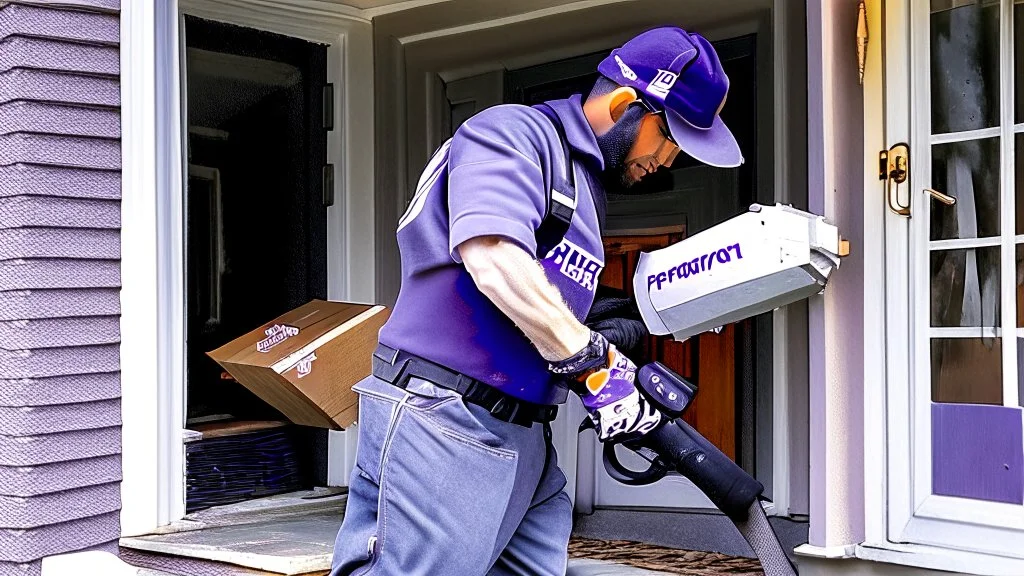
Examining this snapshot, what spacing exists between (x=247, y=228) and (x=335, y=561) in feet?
9.63

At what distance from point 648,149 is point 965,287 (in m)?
0.98

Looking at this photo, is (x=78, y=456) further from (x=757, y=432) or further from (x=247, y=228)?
(x=757, y=432)

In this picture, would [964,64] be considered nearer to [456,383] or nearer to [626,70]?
[626,70]

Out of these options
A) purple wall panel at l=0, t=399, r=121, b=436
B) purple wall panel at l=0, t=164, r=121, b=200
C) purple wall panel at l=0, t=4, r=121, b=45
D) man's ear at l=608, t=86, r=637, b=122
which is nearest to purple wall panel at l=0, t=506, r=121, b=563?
purple wall panel at l=0, t=399, r=121, b=436

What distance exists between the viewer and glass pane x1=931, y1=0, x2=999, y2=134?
2.77m

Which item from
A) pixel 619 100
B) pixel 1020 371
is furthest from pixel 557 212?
pixel 1020 371

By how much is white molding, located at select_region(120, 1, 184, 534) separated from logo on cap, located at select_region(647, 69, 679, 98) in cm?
220

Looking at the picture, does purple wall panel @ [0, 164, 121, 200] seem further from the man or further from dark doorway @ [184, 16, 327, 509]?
the man

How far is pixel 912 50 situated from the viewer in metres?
2.86

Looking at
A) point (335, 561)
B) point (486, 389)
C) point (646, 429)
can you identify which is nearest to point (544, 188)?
point (486, 389)

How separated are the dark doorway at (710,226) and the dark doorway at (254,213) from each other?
52.8 inches

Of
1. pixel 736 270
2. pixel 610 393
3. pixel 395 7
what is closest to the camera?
pixel 610 393

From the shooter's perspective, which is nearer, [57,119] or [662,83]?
[662,83]

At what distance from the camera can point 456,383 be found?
87.2 inches
